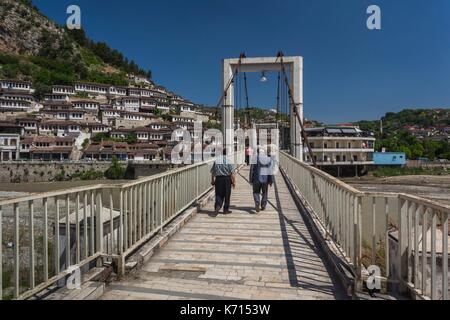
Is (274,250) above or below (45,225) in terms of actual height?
below

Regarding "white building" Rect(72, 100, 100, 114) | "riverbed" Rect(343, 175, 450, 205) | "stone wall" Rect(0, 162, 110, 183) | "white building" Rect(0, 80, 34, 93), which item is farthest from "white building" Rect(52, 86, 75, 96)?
"riverbed" Rect(343, 175, 450, 205)

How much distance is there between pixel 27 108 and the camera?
232 feet

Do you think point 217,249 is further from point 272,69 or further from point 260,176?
point 272,69

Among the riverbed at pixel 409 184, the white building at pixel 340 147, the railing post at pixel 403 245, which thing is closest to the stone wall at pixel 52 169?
the white building at pixel 340 147

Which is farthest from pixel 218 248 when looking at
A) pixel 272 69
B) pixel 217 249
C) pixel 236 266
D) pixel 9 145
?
pixel 9 145

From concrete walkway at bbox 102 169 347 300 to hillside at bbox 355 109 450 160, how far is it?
70.2m

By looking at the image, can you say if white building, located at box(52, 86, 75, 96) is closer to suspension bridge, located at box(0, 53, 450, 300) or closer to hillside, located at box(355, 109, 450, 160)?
hillside, located at box(355, 109, 450, 160)

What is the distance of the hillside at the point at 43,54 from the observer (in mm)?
88688

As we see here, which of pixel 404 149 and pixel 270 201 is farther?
pixel 404 149

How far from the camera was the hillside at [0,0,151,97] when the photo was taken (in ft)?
291
